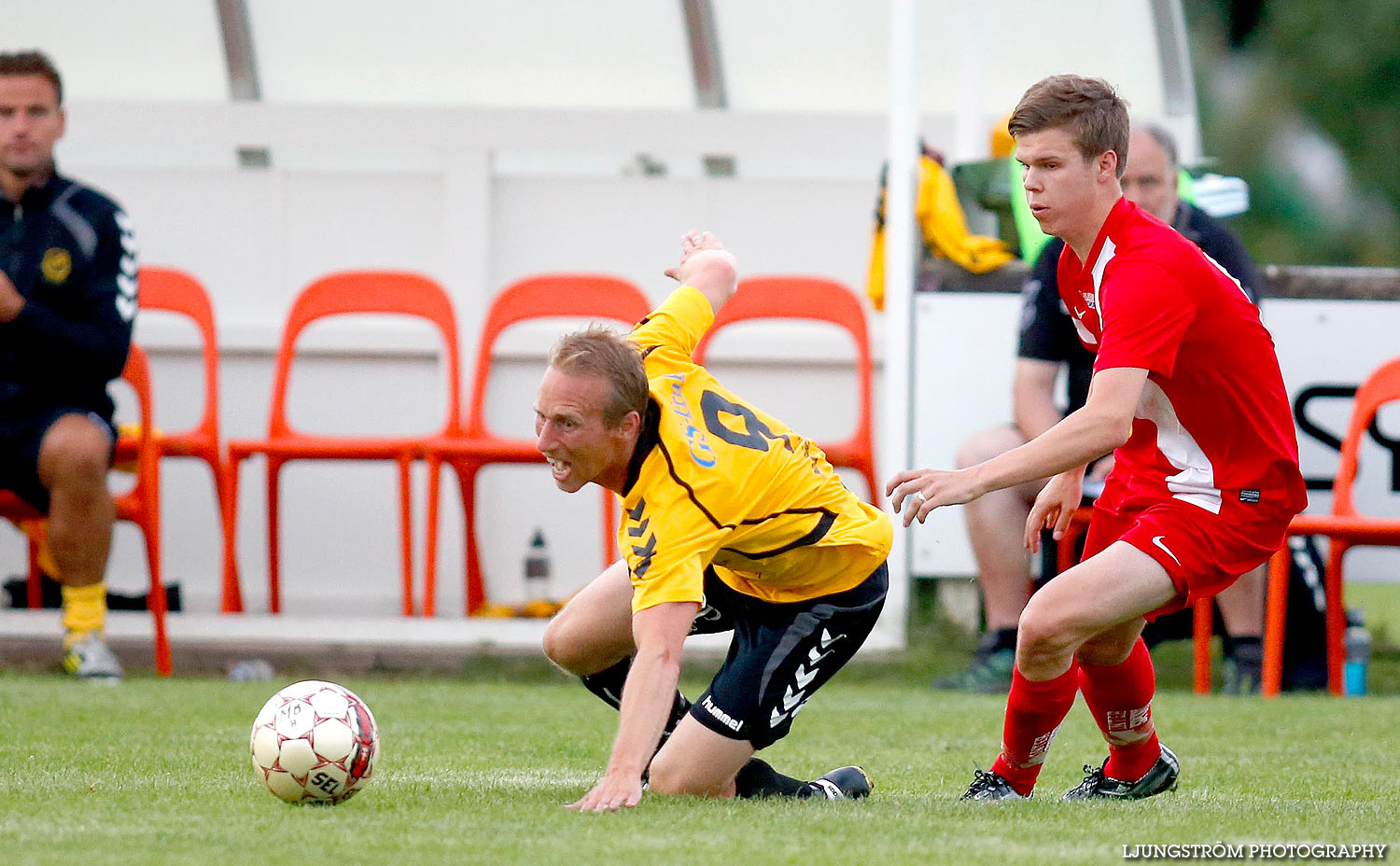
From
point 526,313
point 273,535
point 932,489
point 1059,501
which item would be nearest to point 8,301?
point 273,535

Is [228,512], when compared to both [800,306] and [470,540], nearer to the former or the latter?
[470,540]

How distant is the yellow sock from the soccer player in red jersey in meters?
3.56

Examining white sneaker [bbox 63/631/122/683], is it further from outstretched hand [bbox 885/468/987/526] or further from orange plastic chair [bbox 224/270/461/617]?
outstretched hand [bbox 885/468/987/526]

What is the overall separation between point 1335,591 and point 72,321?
4.33m

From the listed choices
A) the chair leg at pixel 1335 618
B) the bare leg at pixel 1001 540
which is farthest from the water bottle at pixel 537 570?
the chair leg at pixel 1335 618

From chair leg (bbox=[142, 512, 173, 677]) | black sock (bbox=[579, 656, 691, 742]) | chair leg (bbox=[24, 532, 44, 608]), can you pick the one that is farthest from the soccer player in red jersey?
chair leg (bbox=[24, 532, 44, 608])

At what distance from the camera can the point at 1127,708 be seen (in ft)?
12.6

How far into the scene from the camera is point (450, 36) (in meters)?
9.12

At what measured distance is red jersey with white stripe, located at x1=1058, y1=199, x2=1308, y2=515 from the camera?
357cm

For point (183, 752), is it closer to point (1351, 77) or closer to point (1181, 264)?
point (1181, 264)

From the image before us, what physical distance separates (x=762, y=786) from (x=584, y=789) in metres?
0.36

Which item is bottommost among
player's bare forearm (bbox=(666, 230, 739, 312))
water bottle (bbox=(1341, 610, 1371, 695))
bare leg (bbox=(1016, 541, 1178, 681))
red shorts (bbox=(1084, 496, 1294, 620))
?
water bottle (bbox=(1341, 610, 1371, 695))

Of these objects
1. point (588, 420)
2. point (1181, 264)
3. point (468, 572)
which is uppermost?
point (1181, 264)

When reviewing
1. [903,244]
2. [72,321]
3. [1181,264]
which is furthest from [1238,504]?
[72,321]
